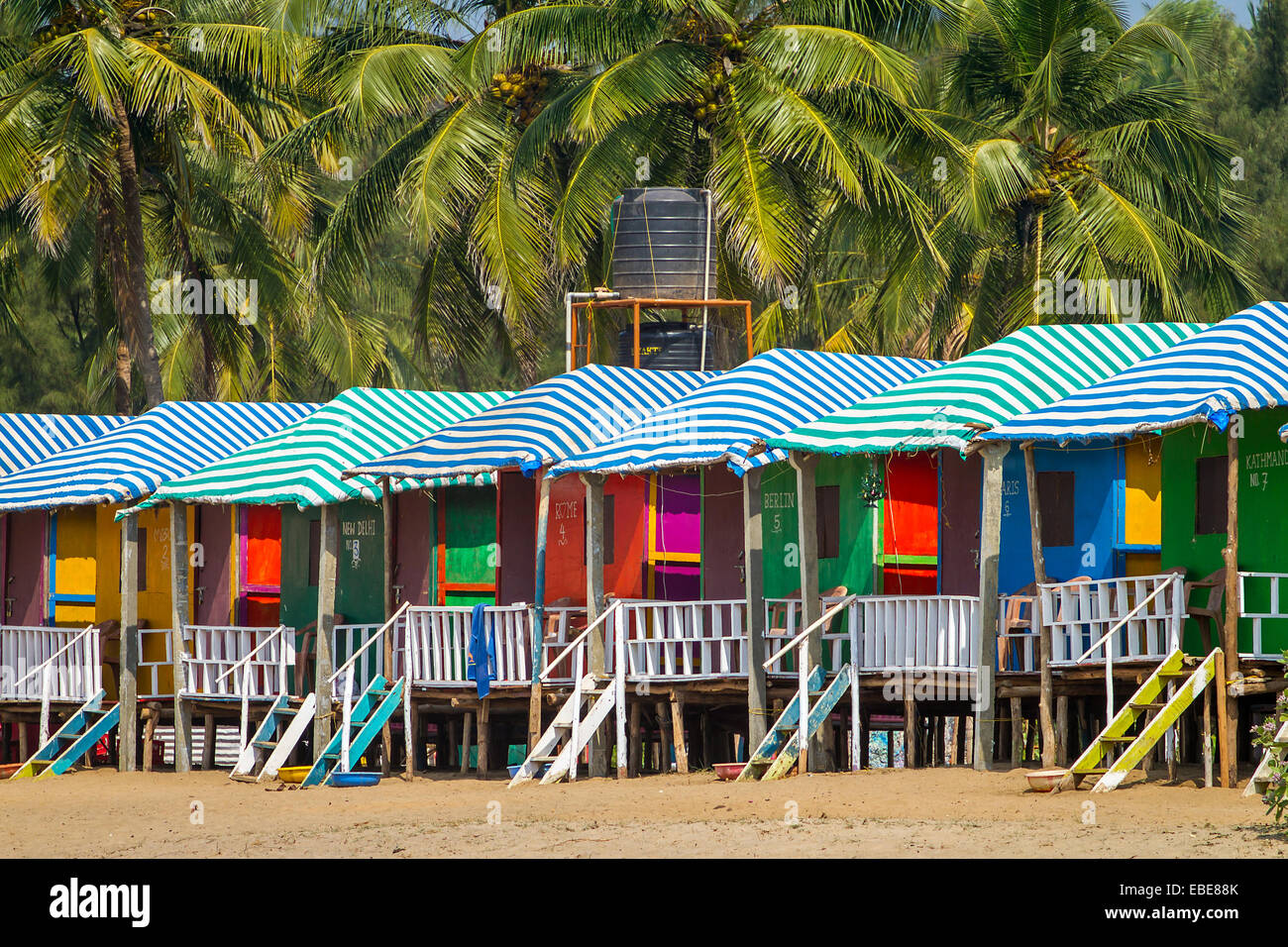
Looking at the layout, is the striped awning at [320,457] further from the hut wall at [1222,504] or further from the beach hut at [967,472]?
the hut wall at [1222,504]

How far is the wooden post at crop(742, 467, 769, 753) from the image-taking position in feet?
71.8

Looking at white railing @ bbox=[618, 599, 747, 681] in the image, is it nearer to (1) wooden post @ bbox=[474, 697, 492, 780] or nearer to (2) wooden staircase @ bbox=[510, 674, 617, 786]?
Result: (2) wooden staircase @ bbox=[510, 674, 617, 786]

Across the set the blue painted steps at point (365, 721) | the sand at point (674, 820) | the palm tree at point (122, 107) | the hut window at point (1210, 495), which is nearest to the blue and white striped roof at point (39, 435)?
the palm tree at point (122, 107)

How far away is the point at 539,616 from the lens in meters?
→ 23.1

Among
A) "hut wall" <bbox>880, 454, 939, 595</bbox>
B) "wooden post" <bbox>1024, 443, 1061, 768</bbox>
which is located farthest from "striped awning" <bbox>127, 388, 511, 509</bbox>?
"wooden post" <bbox>1024, 443, 1061, 768</bbox>

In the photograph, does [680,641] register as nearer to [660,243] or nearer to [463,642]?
[463,642]

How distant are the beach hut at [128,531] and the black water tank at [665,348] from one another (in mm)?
5311

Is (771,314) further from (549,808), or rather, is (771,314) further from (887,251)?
(549,808)

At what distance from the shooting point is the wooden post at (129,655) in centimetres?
2656

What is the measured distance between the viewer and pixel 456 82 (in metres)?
32.5

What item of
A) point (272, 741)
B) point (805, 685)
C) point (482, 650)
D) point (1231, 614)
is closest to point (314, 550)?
point (272, 741)

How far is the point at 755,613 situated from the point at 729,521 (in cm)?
226

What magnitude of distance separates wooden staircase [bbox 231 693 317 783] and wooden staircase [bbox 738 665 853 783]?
5.92m
